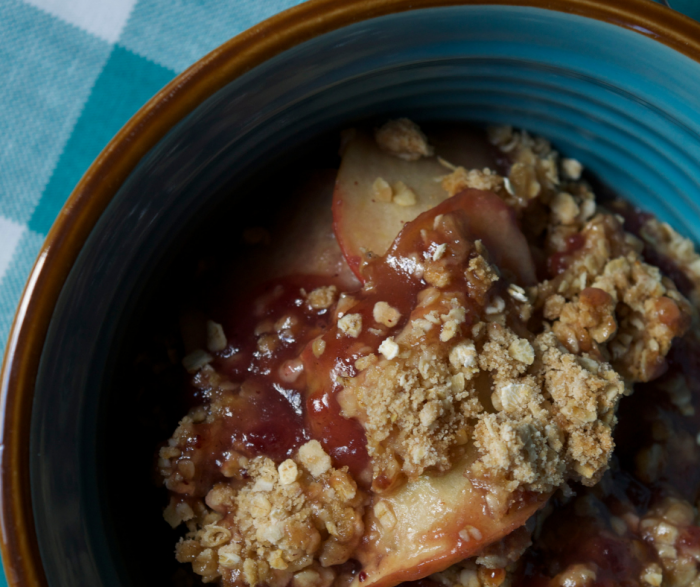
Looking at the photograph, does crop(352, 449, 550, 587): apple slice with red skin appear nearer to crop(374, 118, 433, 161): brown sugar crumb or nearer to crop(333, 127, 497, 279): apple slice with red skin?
crop(333, 127, 497, 279): apple slice with red skin

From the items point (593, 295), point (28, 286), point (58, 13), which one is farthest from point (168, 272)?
point (593, 295)

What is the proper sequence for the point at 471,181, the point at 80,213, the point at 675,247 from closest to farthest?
the point at 80,213 < the point at 471,181 < the point at 675,247

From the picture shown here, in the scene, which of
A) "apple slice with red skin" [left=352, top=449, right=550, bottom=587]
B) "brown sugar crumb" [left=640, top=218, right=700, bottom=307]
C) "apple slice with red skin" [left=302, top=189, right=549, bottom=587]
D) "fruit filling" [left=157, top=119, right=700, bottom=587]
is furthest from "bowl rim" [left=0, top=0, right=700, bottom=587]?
"brown sugar crumb" [left=640, top=218, right=700, bottom=307]

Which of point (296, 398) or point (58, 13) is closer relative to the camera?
point (296, 398)

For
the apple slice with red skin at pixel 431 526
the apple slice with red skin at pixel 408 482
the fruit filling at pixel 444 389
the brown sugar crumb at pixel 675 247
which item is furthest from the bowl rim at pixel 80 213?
the brown sugar crumb at pixel 675 247

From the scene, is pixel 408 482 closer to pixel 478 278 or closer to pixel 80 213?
pixel 478 278

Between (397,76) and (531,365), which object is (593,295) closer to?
(531,365)

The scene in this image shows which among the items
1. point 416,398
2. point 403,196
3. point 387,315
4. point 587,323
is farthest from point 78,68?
point 587,323

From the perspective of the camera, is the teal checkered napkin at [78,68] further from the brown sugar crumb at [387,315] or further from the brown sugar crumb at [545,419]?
the brown sugar crumb at [545,419]
